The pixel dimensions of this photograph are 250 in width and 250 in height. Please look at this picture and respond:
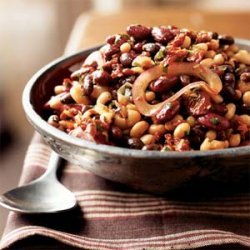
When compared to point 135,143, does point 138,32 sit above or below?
above

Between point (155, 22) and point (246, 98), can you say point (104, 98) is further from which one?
point (155, 22)

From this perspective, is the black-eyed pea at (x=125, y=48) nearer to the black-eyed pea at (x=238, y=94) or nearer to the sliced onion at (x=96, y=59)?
the sliced onion at (x=96, y=59)

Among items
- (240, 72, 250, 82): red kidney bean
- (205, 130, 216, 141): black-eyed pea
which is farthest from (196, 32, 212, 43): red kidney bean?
(205, 130, 216, 141): black-eyed pea

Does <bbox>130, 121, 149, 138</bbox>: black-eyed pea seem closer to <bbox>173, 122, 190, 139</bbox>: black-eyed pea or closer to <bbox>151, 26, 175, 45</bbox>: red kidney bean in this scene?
<bbox>173, 122, 190, 139</bbox>: black-eyed pea

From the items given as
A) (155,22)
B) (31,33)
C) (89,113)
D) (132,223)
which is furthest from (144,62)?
(31,33)

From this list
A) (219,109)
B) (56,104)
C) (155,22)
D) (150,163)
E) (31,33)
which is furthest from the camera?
(31,33)

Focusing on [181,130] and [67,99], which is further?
[67,99]

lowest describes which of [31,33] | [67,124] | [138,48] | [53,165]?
[31,33]
